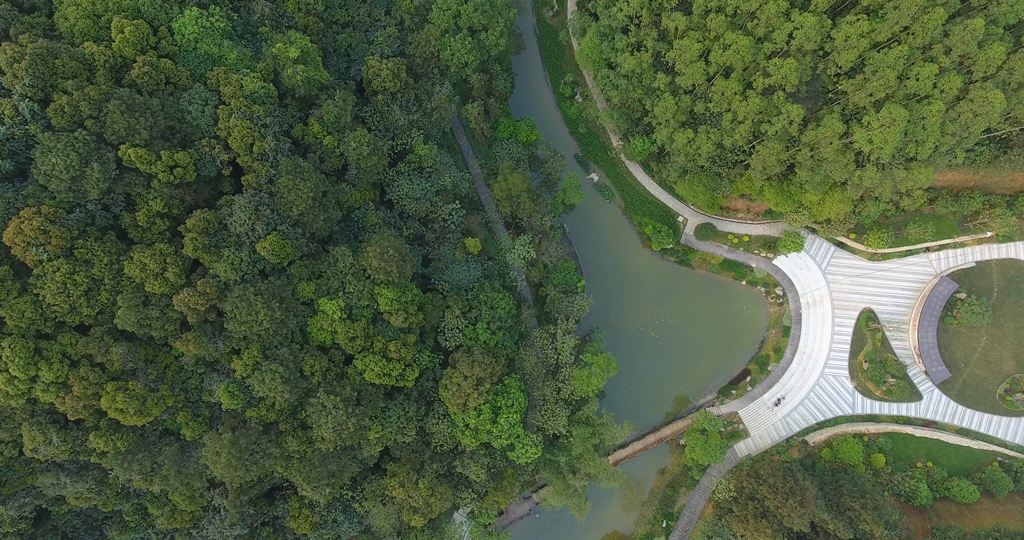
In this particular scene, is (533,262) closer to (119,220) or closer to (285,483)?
(285,483)

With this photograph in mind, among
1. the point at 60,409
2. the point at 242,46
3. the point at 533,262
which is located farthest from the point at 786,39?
the point at 60,409

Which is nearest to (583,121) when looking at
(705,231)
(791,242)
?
(705,231)

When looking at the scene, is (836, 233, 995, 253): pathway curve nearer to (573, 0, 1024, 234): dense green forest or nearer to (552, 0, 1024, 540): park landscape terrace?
(552, 0, 1024, 540): park landscape terrace

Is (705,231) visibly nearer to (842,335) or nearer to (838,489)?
(842,335)

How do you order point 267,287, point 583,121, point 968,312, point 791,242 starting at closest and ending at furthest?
point 267,287 < point 968,312 < point 791,242 < point 583,121

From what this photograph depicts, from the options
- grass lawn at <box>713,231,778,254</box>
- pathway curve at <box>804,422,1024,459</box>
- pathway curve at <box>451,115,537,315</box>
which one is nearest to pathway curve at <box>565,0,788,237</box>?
grass lawn at <box>713,231,778,254</box>

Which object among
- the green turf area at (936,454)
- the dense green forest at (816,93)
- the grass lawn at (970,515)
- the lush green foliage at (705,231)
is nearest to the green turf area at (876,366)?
the green turf area at (936,454)

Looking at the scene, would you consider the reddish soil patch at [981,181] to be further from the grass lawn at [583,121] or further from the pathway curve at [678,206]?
the grass lawn at [583,121]
